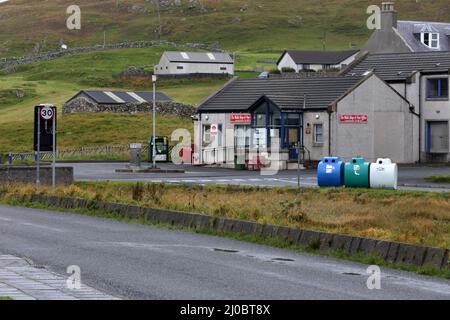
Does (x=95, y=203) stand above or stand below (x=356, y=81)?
below

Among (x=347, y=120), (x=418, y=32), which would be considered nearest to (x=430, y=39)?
(x=418, y=32)

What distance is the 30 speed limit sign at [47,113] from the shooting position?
41.2 m

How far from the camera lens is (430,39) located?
300 feet

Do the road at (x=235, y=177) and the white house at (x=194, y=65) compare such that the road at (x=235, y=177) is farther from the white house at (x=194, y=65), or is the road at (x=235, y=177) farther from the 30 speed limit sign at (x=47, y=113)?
the white house at (x=194, y=65)

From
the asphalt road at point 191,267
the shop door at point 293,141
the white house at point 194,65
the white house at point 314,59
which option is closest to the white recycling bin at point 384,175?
the asphalt road at point 191,267

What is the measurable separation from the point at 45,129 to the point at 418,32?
54.6 m

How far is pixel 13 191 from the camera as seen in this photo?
131 ft

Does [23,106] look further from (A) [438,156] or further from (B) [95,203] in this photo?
(B) [95,203]

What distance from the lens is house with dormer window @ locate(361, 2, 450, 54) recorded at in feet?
289

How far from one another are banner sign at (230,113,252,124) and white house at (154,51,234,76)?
87.3m

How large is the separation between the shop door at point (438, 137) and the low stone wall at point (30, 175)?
94.4 ft

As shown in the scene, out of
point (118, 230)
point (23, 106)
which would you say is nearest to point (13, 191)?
point (118, 230)

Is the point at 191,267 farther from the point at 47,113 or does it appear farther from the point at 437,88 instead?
the point at 437,88

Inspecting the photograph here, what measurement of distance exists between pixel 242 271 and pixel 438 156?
50.9 m
